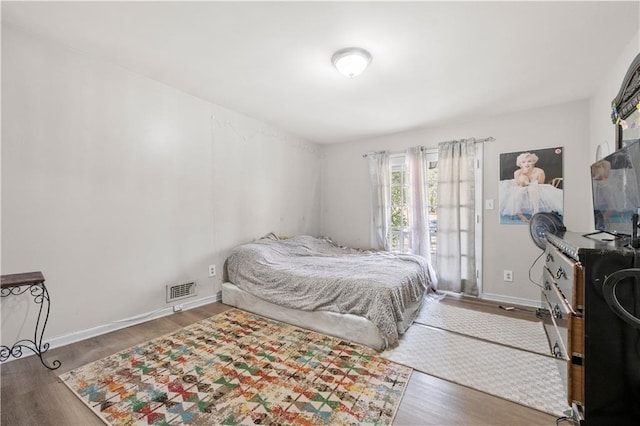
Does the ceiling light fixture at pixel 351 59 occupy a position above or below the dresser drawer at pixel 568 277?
above

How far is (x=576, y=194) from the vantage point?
3.07 metres

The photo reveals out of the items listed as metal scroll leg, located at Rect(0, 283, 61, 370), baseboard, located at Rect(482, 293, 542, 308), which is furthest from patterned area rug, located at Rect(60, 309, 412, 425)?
baseboard, located at Rect(482, 293, 542, 308)

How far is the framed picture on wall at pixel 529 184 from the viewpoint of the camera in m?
3.17

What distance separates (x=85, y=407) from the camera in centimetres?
152

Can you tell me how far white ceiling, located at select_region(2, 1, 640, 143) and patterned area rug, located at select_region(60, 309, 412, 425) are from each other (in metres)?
2.40

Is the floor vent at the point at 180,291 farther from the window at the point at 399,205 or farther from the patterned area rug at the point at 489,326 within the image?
the window at the point at 399,205

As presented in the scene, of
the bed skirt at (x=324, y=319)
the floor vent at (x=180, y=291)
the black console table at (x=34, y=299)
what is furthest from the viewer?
the floor vent at (x=180, y=291)

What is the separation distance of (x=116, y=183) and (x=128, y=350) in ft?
4.82

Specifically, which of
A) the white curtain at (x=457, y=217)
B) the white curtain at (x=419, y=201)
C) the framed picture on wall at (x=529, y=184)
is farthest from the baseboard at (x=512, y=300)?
the framed picture on wall at (x=529, y=184)

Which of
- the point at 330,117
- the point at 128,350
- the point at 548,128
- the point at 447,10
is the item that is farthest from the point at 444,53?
the point at 128,350

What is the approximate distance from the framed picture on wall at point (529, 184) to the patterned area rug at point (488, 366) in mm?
1851

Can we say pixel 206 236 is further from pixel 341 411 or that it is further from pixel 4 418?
pixel 341 411

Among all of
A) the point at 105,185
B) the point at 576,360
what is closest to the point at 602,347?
the point at 576,360

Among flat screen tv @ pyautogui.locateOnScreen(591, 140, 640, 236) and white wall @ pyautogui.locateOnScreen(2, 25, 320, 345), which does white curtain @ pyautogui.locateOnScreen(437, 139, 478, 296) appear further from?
white wall @ pyautogui.locateOnScreen(2, 25, 320, 345)
